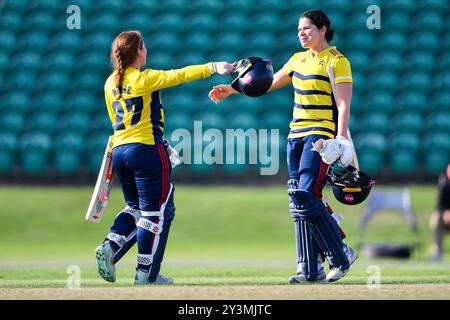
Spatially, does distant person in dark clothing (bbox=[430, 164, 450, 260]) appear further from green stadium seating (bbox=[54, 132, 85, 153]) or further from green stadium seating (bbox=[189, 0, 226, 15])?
Result: green stadium seating (bbox=[189, 0, 226, 15])

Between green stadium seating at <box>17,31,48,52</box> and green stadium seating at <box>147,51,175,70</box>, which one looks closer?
green stadium seating at <box>147,51,175,70</box>

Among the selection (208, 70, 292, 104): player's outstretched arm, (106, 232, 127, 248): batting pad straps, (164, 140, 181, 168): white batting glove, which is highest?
(208, 70, 292, 104): player's outstretched arm

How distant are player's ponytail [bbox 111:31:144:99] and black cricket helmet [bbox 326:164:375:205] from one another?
1.76m

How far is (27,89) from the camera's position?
17234mm

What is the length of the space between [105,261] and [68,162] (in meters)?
9.30

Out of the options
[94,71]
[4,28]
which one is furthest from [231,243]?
[4,28]

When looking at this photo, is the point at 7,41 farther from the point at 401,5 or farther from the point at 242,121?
the point at 401,5

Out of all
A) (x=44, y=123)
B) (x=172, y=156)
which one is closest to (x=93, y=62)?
(x=44, y=123)

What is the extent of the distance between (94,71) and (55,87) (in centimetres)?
81

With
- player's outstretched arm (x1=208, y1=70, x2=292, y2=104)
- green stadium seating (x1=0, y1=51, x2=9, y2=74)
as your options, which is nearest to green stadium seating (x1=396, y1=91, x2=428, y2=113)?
green stadium seating (x1=0, y1=51, x2=9, y2=74)

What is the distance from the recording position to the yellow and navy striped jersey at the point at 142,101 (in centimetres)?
683

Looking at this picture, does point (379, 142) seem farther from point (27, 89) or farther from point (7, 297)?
→ point (7, 297)

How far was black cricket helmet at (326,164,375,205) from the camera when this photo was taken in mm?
7020

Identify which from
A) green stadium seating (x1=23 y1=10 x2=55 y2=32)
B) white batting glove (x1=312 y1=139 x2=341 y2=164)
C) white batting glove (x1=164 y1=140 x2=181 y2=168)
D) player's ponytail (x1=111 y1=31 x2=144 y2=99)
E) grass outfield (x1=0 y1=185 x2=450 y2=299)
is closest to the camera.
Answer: white batting glove (x1=312 y1=139 x2=341 y2=164)
